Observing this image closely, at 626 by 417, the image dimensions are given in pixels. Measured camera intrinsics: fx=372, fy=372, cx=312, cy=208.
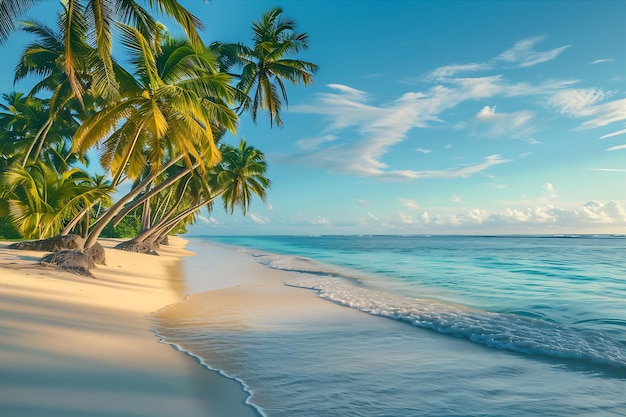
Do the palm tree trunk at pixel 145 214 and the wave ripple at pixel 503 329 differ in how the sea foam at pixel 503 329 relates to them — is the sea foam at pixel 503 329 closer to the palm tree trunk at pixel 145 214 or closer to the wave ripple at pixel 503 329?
the wave ripple at pixel 503 329

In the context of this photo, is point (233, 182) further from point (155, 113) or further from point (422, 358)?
point (422, 358)

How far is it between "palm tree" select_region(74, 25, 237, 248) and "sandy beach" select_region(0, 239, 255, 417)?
5970 mm

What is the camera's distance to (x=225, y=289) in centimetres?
1127

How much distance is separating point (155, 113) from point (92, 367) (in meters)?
8.84

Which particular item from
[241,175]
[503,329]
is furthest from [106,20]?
[241,175]

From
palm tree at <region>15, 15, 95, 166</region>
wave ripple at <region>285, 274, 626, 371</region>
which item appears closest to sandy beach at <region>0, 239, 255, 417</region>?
wave ripple at <region>285, 274, 626, 371</region>

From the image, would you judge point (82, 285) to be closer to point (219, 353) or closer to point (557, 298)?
point (219, 353)

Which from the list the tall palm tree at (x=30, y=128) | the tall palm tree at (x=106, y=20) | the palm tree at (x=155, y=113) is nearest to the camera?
the tall palm tree at (x=106, y=20)

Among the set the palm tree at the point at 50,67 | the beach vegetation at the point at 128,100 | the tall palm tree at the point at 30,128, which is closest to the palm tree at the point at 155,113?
the beach vegetation at the point at 128,100

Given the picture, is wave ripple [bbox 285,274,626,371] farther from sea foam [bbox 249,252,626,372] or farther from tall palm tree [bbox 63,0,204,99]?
tall palm tree [bbox 63,0,204,99]

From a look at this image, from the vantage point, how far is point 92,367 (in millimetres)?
3912

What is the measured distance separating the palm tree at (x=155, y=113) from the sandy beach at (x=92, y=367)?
597 centimetres

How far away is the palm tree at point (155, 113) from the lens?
38.0ft

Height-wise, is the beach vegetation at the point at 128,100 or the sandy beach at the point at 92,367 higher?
the beach vegetation at the point at 128,100
